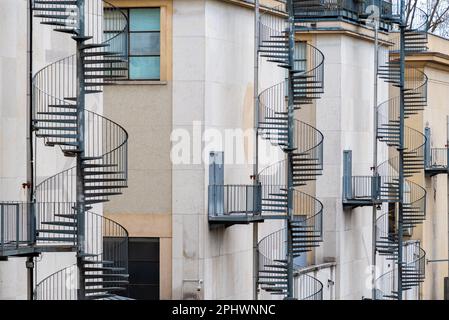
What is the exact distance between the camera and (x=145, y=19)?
3641 centimetres

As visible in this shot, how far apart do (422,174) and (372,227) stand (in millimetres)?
7367

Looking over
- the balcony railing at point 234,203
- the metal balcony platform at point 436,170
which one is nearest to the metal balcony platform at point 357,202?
the metal balcony platform at point 436,170

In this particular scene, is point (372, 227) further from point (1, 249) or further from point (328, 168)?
point (1, 249)

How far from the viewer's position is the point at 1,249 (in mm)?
23500

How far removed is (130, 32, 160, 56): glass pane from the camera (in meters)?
36.3

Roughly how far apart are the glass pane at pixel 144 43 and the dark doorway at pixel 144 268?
4649 millimetres

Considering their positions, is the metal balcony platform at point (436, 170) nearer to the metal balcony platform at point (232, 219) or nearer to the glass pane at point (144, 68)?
the metal balcony platform at point (232, 219)

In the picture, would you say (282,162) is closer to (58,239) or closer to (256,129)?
(256,129)

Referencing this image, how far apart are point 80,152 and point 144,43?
36.7ft

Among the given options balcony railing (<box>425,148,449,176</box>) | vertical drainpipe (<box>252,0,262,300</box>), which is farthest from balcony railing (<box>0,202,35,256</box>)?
balcony railing (<box>425,148,449,176</box>)

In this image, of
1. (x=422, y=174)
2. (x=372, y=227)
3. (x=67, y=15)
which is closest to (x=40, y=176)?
(x=67, y=15)

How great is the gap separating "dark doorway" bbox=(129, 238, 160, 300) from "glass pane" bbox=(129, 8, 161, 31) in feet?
17.2

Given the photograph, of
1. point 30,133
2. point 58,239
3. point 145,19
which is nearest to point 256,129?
point 145,19

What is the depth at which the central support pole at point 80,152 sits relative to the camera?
25.3 m
